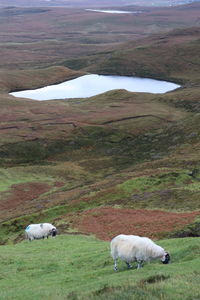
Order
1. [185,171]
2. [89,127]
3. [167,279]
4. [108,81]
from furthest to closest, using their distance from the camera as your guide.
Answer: [108,81] < [89,127] < [185,171] < [167,279]

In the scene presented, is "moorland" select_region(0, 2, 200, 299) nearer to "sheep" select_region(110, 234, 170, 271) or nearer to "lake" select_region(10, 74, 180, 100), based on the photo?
"sheep" select_region(110, 234, 170, 271)

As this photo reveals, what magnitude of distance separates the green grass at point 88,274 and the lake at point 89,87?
137 metres

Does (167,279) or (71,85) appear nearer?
(167,279)

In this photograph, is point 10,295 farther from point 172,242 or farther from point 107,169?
Answer: point 107,169

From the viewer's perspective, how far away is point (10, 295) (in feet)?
64.8

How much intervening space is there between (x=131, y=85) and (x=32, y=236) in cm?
15780

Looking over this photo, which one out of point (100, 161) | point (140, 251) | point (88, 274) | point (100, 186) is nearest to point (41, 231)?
point (88, 274)

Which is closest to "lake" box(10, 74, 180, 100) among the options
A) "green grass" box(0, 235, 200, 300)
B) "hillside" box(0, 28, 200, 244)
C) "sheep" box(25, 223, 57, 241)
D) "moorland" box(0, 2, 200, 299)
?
"hillside" box(0, 28, 200, 244)

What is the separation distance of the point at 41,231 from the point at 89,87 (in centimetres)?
14652

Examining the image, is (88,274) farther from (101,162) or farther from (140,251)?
(101,162)

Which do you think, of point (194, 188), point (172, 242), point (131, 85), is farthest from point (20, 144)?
point (131, 85)

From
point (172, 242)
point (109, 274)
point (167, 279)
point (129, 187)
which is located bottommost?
point (129, 187)

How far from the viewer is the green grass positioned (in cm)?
1628

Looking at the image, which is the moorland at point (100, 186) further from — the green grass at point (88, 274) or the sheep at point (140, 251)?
the sheep at point (140, 251)
